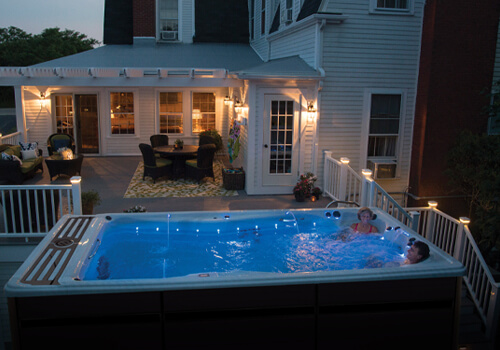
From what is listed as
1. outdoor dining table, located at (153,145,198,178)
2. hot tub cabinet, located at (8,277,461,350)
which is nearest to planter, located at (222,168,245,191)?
outdoor dining table, located at (153,145,198,178)

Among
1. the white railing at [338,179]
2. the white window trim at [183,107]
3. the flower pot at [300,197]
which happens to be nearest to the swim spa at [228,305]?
the white railing at [338,179]

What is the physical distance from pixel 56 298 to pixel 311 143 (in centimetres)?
747

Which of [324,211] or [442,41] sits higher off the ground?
[442,41]

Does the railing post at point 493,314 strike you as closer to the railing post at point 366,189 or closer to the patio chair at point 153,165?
the railing post at point 366,189

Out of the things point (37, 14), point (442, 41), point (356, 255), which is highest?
point (37, 14)

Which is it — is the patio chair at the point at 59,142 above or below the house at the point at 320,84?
below

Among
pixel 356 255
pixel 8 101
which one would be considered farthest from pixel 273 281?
pixel 8 101

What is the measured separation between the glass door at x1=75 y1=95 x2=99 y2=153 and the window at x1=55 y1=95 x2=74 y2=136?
23 cm

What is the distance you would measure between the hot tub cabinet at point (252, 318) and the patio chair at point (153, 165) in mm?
7248

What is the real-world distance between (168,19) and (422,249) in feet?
44.5

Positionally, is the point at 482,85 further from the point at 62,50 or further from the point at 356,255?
the point at 62,50

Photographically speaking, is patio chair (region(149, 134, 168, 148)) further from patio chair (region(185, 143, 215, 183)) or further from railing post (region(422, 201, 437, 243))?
railing post (region(422, 201, 437, 243))

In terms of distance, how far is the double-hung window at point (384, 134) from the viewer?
10.7 metres

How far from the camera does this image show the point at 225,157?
1584 cm
